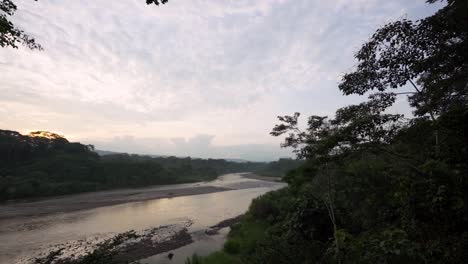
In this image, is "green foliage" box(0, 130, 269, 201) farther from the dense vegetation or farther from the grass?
the dense vegetation

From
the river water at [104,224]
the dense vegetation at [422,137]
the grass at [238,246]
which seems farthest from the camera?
the river water at [104,224]

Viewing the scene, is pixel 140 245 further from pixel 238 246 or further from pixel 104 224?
pixel 104 224

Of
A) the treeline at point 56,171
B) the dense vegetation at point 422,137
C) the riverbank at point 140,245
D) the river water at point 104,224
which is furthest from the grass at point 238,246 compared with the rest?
the treeline at point 56,171

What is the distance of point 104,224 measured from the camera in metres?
25.1

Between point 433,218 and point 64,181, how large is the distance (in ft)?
209

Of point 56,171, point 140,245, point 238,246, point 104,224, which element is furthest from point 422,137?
point 56,171

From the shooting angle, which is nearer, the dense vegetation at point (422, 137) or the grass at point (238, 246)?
the dense vegetation at point (422, 137)

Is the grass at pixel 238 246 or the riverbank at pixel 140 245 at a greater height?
the grass at pixel 238 246

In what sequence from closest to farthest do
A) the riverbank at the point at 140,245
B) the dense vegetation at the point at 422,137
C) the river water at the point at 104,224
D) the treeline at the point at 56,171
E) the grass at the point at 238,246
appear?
the dense vegetation at the point at 422,137 < the grass at the point at 238,246 < the riverbank at the point at 140,245 < the river water at the point at 104,224 < the treeline at the point at 56,171

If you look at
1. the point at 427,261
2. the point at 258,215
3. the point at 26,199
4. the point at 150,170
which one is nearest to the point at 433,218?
the point at 427,261

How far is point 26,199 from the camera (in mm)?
42375

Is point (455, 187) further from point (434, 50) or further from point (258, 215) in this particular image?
point (258, 215)

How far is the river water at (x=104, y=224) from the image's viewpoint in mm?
17750

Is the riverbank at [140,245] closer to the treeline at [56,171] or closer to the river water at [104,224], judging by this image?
the river water at [104,224]
